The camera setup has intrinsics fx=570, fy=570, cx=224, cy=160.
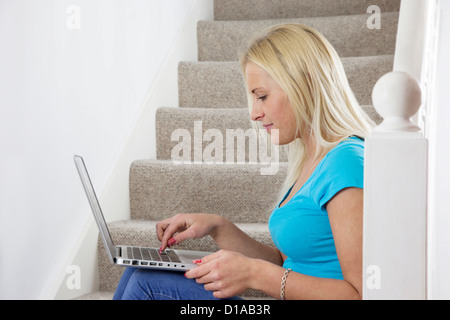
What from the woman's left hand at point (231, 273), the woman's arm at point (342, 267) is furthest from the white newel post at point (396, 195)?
the woman's left hand at point (231, 273)

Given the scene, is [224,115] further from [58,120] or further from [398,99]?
[398,99]

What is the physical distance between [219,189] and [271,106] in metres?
0.60

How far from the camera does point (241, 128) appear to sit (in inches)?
76.3

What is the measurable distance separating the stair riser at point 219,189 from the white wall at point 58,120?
0.15 meters

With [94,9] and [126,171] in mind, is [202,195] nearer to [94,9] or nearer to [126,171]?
[126,171]

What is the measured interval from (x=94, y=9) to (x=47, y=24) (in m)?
0.29

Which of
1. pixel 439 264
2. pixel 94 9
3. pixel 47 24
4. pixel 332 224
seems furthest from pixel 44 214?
pixel 439 264

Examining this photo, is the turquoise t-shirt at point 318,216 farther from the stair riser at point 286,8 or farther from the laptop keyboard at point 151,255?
the stair riser at point 286,8

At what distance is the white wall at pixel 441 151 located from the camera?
3.57ft

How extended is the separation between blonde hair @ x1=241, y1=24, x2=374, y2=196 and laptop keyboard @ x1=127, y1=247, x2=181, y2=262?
15.0 inches

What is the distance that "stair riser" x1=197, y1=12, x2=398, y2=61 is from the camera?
2264 mm

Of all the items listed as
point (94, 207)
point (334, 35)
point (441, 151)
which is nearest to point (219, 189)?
point (94, 207)
